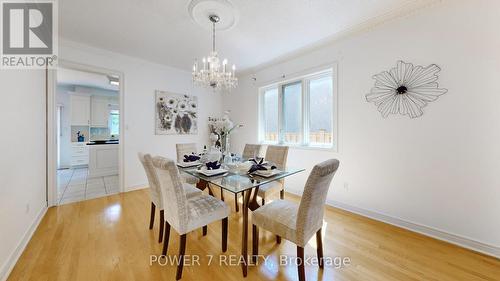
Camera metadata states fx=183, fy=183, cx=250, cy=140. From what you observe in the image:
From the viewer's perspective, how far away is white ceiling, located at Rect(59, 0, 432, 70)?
2062mm

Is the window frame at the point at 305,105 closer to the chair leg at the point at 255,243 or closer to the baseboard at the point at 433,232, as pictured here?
the baseboard at the point at 433,232

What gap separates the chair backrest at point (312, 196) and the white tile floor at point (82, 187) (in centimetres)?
369

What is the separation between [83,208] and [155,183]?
6.11 feet

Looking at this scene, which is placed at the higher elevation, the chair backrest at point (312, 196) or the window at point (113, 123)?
the window at point (113, 123)

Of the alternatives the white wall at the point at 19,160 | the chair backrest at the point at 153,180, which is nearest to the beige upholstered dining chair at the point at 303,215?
the chair backrest at the point at 153,180

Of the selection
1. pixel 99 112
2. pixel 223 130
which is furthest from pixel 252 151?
pixel 99 112

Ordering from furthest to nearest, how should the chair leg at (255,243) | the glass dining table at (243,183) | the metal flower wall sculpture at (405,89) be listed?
1. the metal flower wall sculpture at (405,89)
2. the chair leg at (255,243)
3. the glass dining table at (243,183)

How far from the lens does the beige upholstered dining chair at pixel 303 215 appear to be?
1290mm

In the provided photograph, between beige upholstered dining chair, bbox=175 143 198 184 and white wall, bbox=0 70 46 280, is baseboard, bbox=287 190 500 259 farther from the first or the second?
white wall, bbox=0 70 46 280

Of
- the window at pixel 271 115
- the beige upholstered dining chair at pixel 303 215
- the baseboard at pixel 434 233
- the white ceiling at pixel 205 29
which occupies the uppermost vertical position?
the white ceiling at pixel 205 29

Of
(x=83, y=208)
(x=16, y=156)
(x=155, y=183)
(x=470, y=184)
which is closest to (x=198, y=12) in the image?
(x=155, y=183)

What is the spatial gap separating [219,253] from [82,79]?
19.7 feet

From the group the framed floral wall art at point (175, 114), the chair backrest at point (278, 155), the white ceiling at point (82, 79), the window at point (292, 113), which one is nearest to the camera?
the chair backrest at point (278, 155)

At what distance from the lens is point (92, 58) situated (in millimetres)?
3133
